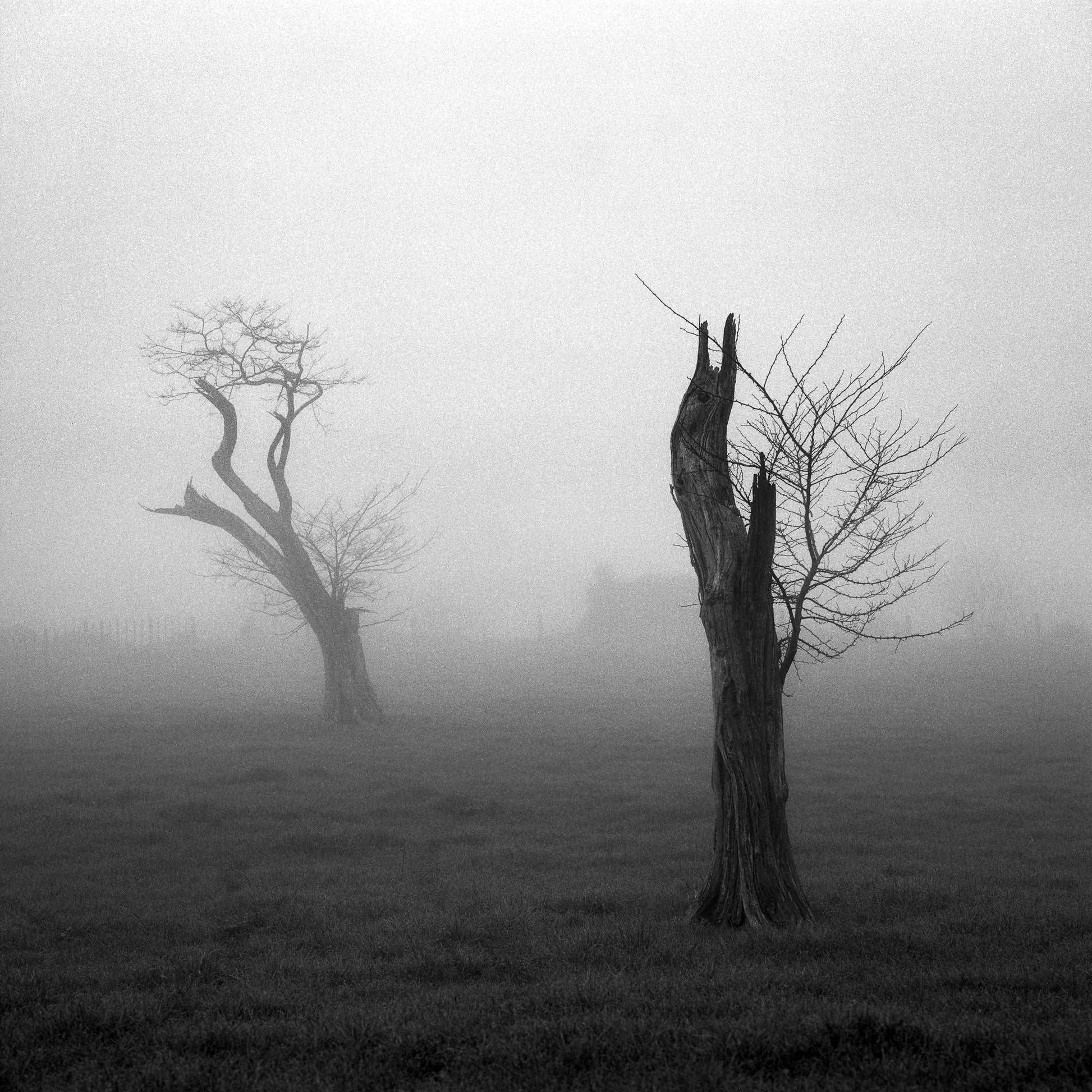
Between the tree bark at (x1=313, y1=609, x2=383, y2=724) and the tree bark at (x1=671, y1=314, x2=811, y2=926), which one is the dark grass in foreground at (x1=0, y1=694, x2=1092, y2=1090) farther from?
the tree bark at (x1=313, y1=609, x2=383, y2=724)

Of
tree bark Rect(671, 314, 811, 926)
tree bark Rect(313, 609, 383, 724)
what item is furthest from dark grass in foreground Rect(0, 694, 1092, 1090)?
tree bark Rect(313, 609, 383, 724)

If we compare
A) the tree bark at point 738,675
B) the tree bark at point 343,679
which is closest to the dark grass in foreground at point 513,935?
the tree bark at point 738,675

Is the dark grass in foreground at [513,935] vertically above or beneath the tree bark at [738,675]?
beneath

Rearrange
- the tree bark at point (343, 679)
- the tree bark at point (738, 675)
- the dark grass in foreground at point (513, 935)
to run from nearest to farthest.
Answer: the dark grass in foreground at point (513, 935)
the tree bark at point (738, 675)
the tree bark at point (343, 679)

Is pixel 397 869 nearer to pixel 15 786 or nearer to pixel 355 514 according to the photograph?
pixel 15 786

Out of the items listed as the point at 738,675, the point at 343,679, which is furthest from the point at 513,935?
the point at 343,679

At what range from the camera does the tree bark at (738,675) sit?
9.34m

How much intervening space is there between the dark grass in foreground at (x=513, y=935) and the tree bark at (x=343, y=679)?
10379 millimetres

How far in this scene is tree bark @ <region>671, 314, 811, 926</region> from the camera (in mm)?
9344

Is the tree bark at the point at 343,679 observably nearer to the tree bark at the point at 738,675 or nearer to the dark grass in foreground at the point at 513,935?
the dark grass in foreground at the point at 513,935

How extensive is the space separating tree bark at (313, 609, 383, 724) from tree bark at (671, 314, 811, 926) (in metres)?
24.7

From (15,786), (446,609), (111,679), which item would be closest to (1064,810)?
(15,786)

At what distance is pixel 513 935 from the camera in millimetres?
9133

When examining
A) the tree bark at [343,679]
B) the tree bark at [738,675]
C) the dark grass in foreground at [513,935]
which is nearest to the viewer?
the dark grass in foreground at [513,935]
